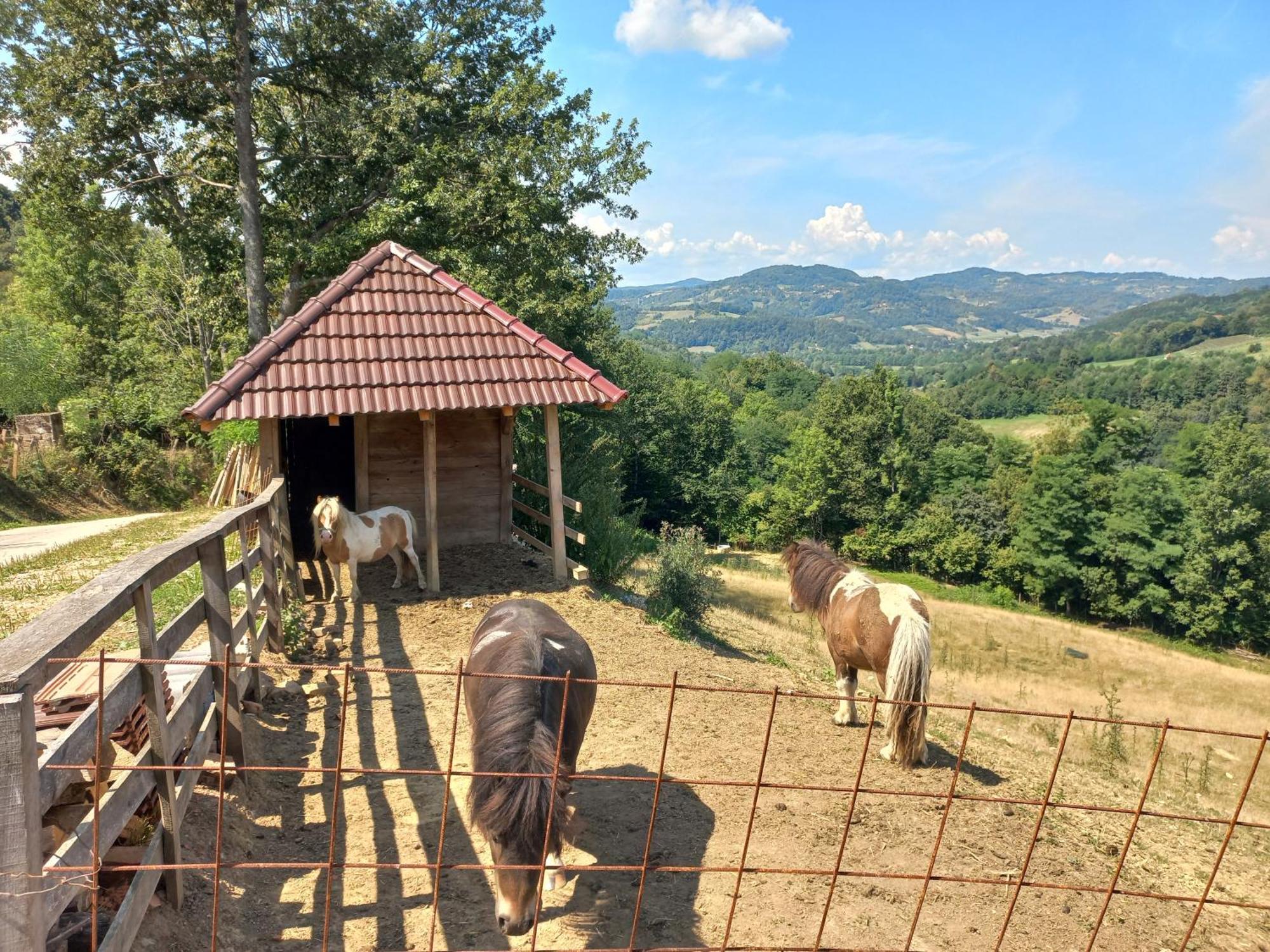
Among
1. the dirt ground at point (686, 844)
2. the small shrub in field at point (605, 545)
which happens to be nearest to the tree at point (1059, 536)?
the small shrub in field at point (605, 545)

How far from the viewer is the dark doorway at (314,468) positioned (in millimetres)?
10898

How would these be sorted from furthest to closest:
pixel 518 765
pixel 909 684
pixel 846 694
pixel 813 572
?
pixel 813 572 → pixel 846 694 → pixel 909 684 → pixel 518 765

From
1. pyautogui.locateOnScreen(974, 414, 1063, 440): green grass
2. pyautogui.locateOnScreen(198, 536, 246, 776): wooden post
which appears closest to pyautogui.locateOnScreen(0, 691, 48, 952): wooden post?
pyautogui.locateOnScreen(198, 536, 246, 776): wooden post

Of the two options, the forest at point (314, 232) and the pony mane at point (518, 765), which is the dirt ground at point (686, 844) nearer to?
the pony mane at point (518, 765)

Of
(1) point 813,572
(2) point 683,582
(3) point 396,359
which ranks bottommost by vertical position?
(2) point 683,582

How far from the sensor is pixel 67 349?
2480 cm

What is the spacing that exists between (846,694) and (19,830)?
21.6 ft

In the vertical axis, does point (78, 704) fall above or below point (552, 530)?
above

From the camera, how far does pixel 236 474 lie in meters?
16.1

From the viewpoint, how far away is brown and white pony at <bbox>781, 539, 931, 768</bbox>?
6.14 m

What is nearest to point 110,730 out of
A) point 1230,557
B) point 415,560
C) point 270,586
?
point 270,586

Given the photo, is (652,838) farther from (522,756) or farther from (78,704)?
(78,704)

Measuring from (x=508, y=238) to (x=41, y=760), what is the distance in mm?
14729

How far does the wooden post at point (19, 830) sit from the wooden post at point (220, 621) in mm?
2236
